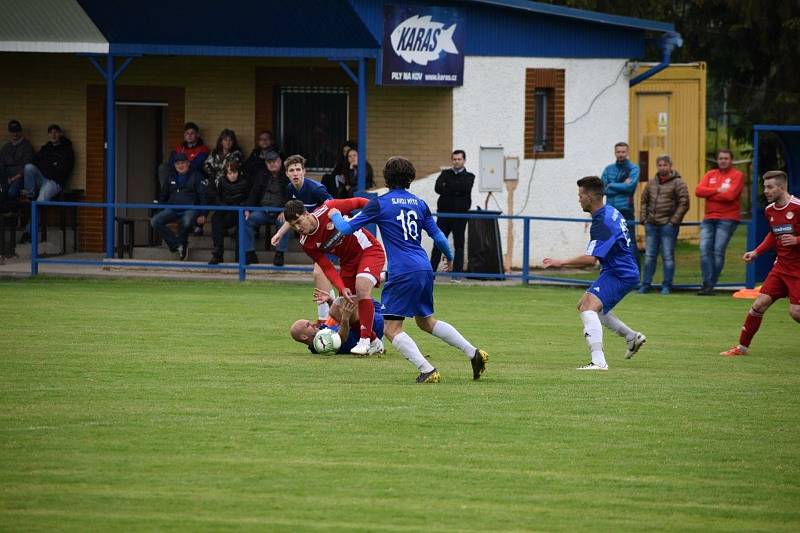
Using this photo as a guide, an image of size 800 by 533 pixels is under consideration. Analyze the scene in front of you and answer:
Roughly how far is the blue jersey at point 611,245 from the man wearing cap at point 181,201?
1082 cm

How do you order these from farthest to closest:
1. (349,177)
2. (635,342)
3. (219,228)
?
(349,177)
(219,228)
(635,342)

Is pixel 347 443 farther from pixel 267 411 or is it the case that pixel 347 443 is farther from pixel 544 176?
pixel 544 176

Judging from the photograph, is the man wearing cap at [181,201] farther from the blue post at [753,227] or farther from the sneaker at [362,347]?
the sneaker at [362,347]

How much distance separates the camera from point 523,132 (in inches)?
928

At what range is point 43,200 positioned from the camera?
23172 mm

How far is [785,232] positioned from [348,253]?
4487mm

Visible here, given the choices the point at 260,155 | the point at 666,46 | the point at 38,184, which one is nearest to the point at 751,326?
the point at 260,155

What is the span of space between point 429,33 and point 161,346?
10246mm

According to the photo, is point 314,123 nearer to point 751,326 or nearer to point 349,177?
point 349,177

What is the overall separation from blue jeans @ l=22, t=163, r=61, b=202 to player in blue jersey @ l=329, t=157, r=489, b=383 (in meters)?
13.3

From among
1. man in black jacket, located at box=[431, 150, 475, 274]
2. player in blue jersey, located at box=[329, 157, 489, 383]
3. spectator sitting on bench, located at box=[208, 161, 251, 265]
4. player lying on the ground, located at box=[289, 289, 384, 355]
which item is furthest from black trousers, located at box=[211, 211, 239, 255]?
player in blue jersey, located at box=[329, 157, 489, 383]

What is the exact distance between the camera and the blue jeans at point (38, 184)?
76.7 ft

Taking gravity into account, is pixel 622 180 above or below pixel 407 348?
above

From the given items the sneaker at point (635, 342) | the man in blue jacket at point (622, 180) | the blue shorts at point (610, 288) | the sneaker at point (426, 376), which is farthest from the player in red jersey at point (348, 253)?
the man in blue jacket at point (622, 180)
